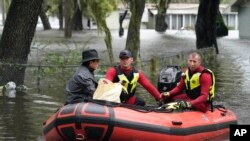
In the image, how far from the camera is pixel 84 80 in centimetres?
1013

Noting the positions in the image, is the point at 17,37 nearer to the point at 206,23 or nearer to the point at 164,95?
the point at 164,95

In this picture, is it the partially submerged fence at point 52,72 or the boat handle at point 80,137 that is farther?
the partially submerged fence at point 52,72

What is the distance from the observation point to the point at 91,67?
10.3 m

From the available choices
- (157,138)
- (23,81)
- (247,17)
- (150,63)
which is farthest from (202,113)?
(247,17)

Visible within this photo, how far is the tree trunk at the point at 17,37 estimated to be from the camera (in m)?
17.0

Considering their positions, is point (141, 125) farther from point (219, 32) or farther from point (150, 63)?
point (219, 32)

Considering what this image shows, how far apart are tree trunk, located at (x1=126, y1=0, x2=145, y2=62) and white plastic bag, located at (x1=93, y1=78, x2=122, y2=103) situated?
14.5m

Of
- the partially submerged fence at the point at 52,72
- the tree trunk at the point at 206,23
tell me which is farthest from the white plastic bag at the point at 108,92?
the tree trunk at the point at 206,23

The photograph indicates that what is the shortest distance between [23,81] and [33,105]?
2.48 metres

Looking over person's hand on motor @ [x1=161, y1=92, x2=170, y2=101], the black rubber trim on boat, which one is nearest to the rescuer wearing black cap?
person's hand on motor @ [x1=161, y1=92, x2=170, y2=101]

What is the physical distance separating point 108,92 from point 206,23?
2107cm

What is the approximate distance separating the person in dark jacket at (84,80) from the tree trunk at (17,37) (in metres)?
7.03

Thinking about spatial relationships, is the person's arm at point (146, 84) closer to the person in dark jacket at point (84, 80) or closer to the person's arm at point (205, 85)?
the person's arm at point (205, 85)

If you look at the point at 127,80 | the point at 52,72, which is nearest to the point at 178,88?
the point at 127,80
